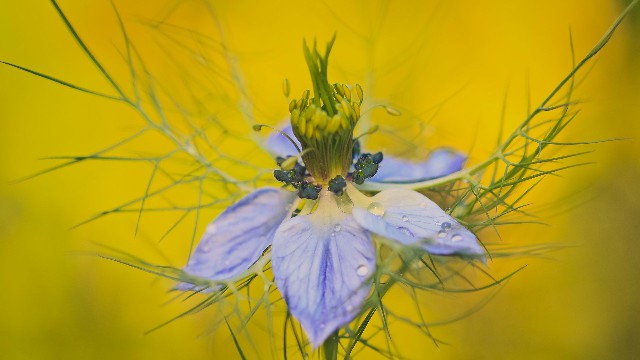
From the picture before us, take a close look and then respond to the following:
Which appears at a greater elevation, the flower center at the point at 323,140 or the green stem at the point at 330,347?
the flower center at the point at 323,140

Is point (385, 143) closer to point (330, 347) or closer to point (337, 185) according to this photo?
point (337, 185)

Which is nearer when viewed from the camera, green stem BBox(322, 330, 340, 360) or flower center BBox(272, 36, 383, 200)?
green stem BBox(322, 330, 340, 360)

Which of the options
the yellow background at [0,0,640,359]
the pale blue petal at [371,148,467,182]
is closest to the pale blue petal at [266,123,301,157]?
the pale blue petal at [371,148,467,182]

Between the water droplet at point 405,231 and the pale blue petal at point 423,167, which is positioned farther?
the pale blue petal at point 423,167

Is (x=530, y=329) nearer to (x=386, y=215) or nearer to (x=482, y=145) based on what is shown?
(x=482, y=145)

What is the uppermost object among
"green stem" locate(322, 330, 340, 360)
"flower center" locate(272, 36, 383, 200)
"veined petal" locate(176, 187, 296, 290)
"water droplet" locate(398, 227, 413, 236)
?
"flower center" locate(272, 36, 383, 200)

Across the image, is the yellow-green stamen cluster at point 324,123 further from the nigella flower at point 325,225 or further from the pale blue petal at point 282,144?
the pale blue petal at point 282,144

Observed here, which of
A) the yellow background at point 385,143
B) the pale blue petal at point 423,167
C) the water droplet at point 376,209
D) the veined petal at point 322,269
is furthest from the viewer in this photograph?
the yellow background at point 385,143

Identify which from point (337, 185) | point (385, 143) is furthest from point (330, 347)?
point (385, 143)

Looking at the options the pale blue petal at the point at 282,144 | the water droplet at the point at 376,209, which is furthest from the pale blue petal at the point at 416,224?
the pale blue petal at the point at 282,144

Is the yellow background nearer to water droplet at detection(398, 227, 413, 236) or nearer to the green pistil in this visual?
the green pistil
